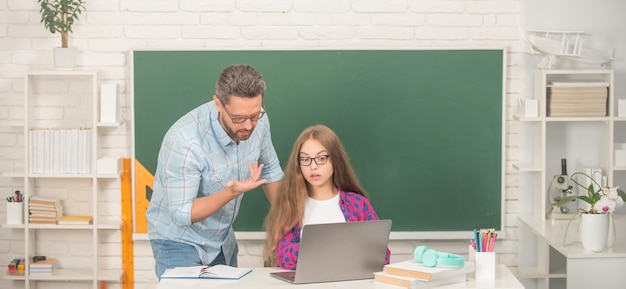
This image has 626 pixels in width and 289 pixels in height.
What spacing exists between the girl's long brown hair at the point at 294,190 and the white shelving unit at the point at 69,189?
131 cm

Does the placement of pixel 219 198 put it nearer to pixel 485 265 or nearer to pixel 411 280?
pixel 411 280

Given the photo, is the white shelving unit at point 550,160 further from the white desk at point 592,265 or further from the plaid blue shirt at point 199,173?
the plaid blue shirt at point 199,173

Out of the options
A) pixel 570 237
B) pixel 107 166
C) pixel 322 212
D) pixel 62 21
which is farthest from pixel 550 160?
pixel 62 21

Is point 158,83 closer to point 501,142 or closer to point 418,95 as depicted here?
point 418,95

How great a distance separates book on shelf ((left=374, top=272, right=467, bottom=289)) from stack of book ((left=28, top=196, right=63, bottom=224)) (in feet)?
6.97

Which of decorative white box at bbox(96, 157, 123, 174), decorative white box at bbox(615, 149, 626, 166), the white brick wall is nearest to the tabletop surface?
decorative white box at bbox(615, 149, 626, 166)

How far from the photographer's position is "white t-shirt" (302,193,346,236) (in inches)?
137

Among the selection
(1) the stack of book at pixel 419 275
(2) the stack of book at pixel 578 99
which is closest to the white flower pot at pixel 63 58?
(1) the stack of book at pixel 419 275

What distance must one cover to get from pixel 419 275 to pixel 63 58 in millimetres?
2367

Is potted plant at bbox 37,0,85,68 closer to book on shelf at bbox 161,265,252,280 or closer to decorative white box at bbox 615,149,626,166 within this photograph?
book on shelf at bbox 161,265,252,280

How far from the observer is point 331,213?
3.49 m

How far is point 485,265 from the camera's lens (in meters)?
3.08

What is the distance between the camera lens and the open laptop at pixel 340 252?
2.97 metres

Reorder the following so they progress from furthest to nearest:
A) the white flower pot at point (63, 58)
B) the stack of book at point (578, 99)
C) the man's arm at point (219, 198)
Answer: the white flower pot at point (63, 58)
the stack of book at point (578, 99)
the man's arm at point (219, 198)
